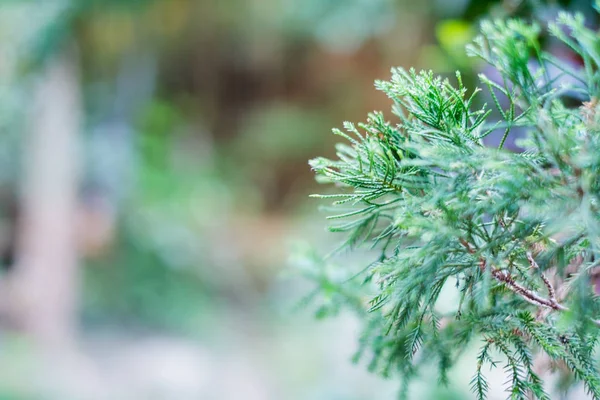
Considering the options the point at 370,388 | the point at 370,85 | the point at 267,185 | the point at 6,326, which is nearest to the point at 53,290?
the point at 6,326

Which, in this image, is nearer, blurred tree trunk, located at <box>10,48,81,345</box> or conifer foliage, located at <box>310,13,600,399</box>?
conifer foliage, located at <box>310,13,600,399</box>

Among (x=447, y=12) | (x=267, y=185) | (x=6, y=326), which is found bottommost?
(x=447, y=12)

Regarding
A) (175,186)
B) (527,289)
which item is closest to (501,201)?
(527,289)

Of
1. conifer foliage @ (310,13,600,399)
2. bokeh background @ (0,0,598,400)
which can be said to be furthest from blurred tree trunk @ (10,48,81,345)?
conifer foliage @ (310,13,600,399)

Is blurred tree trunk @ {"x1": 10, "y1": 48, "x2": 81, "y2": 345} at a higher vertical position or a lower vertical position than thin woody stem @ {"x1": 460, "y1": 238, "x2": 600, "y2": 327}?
higher

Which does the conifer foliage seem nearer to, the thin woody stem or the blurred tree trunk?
the thin woody stem

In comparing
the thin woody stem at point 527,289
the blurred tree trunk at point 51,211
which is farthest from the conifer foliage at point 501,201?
the blurred tree trunk at point 51,211

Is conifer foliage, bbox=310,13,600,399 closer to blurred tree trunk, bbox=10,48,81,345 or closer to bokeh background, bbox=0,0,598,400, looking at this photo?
bokeh background, bbox=0,0,598,400

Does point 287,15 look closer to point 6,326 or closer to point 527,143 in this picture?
point 6,326
